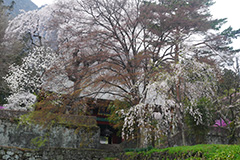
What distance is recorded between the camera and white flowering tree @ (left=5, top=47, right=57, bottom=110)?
17.0m

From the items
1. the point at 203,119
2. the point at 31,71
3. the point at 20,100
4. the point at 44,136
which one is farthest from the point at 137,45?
the point at 20,100

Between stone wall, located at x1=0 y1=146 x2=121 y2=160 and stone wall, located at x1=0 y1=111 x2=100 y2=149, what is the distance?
45 cm

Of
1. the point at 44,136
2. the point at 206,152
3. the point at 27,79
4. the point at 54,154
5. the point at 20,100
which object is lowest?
the point at 54,154

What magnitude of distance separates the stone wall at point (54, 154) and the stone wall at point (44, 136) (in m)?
0.45

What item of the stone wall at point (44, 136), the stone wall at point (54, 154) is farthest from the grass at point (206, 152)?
the stone wall at point (44, 136)

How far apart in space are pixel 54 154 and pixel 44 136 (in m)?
1.17

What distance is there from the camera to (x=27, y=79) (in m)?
17.5

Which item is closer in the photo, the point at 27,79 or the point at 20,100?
the point at 20,100

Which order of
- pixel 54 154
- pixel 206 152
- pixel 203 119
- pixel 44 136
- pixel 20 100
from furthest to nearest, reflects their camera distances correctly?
1. pixel 20 100
2. pixel 44 136
3. pixel 54 154
4. pixel 203 119
5. pixel 206 152

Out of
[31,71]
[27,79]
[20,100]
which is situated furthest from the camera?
[27,79]

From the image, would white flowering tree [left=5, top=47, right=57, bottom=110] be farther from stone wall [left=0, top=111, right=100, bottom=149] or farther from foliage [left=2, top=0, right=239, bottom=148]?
foliage [left=2, top=0, right=239, bottom=148]

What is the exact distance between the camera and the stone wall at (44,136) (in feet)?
37.0

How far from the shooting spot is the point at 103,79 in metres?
10.3

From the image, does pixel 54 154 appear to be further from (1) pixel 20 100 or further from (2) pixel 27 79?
(2) pixel 27 79
